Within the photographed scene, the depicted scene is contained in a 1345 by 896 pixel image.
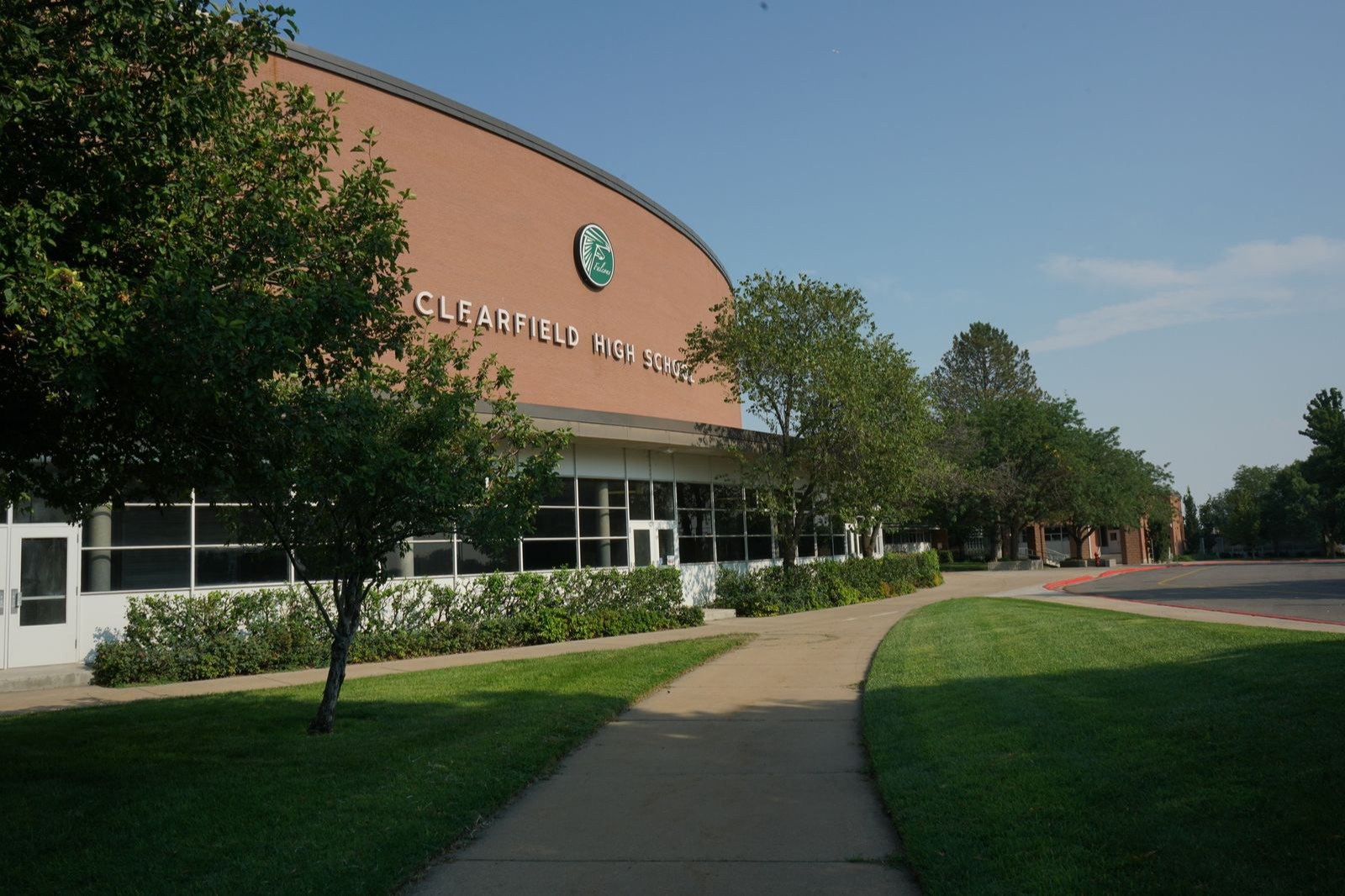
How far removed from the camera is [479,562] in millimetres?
19188

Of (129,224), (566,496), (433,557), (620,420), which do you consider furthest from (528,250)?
(129,224)

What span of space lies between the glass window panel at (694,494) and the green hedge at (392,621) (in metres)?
3.58

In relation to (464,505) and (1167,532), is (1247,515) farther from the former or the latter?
(464,505)

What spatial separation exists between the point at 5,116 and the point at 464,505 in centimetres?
529

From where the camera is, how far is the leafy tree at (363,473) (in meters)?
7.55

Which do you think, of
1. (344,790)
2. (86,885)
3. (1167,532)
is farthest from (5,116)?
(1167,532)

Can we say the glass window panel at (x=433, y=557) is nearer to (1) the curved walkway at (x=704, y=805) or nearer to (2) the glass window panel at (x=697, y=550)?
(1) the curved walkway at (x=704, y=805)

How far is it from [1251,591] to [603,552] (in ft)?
57.5

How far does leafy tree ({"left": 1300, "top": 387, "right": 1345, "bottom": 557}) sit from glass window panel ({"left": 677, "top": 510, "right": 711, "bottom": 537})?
61446mm

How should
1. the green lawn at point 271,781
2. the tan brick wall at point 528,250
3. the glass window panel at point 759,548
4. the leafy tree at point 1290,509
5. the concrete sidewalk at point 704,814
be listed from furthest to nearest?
the leafy tree at point 1290,509 < the glass window panel at point 759,548 < the tan brick wall at point 528,250 < the green lawn at point 271,781 < the concrete sidewalk at point 704,814

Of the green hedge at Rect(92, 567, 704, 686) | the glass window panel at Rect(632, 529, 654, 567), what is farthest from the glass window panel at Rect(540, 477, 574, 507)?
the glass window panel at Rect(632, 529, 654, 567)

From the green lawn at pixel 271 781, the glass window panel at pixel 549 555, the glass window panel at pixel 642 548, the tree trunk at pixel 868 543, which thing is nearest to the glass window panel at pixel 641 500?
the glass window panel at pixel 642 548

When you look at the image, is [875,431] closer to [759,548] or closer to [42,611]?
[759,548]

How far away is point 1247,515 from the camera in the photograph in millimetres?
100875
